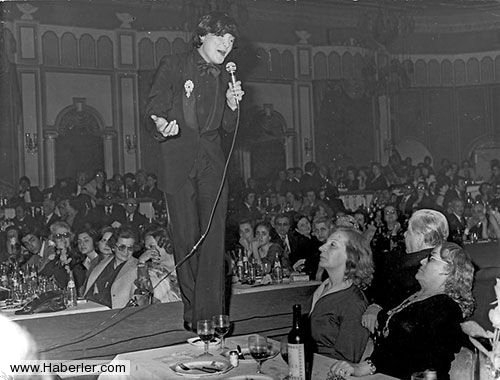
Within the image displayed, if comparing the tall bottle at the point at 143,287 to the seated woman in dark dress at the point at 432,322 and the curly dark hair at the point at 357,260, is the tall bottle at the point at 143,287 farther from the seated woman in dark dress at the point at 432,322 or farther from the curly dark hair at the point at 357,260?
the seated woman in dark dress at the point at 432,322

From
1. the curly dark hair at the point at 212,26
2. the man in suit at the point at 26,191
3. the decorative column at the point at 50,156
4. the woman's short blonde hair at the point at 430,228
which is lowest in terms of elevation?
the woman's short blonde hair at the point at 430,228

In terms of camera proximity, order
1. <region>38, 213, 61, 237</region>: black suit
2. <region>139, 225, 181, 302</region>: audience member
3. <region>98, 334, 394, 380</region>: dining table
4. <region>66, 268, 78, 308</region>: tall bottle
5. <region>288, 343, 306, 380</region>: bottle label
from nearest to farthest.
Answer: <region>288, 343, 306, 380</region>: bottle label → <region>98, 334, 394, 380</region>: dining table → <region>139, 225, 181, 302</region>: audience member → <region>66, 268, 78, 308</region>: tall bottle → <region>38, 213, 61, 237</region>: black suit

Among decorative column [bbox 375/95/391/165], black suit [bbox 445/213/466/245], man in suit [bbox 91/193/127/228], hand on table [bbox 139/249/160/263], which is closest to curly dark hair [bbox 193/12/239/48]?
hand on table [bbox 139/249/160/263]

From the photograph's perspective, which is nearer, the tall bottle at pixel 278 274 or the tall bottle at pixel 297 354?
the tall bottle at pixel 297 354

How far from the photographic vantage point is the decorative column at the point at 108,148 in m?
3.86

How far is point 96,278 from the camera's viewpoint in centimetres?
386

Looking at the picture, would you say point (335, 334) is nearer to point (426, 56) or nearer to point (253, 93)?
point (253, 93)

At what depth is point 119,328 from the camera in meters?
3.11

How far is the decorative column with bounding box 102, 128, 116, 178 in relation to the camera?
3862mm

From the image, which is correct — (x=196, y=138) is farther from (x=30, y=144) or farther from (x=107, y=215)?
(x=107, y=215)

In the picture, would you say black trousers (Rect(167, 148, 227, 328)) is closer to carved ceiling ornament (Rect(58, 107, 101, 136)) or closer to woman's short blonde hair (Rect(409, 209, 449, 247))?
woman's short blonde hair (Rect(409, 209, 449, 247))

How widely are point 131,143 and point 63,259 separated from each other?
102cm

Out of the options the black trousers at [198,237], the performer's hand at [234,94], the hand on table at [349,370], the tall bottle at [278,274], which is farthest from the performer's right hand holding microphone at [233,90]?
the hand on table at [349,370]

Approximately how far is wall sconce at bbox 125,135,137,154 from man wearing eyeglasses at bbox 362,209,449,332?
128cm
